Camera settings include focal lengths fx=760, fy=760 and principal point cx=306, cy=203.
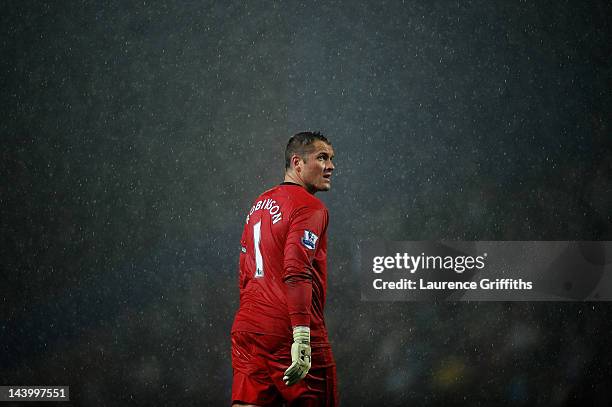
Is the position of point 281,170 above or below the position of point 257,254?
above

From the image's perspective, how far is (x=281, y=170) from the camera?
512cm

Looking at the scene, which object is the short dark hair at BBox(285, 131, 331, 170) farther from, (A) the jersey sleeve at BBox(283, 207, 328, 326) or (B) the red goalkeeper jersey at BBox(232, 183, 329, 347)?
(A) the jersey sleeve at BBox(283, 207, 328, 326)

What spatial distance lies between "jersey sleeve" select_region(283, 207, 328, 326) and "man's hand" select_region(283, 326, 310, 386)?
3 cm

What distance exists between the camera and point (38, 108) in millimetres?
5203

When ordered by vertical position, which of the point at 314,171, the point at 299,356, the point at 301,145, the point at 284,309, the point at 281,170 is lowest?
the point at 299,356

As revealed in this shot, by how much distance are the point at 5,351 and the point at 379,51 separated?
10.6 feet

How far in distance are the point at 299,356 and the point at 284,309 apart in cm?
24

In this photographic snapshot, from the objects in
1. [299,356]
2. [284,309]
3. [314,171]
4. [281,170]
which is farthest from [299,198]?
[281,170]

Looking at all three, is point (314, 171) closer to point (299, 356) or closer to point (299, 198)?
point (299, 198)

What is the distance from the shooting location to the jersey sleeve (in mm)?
2816

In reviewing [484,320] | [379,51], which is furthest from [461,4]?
[484,320]

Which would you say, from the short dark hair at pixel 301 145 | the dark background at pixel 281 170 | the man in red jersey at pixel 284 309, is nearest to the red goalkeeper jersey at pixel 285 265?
the man in red jersey at pixel 284 309

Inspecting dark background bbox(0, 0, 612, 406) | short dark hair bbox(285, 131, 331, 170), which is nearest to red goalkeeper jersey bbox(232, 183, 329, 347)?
short dark hair bbox(285, 131, 331, 170)

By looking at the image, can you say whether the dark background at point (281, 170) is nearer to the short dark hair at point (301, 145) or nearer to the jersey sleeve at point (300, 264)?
the short dark hair at point (301, 145)
